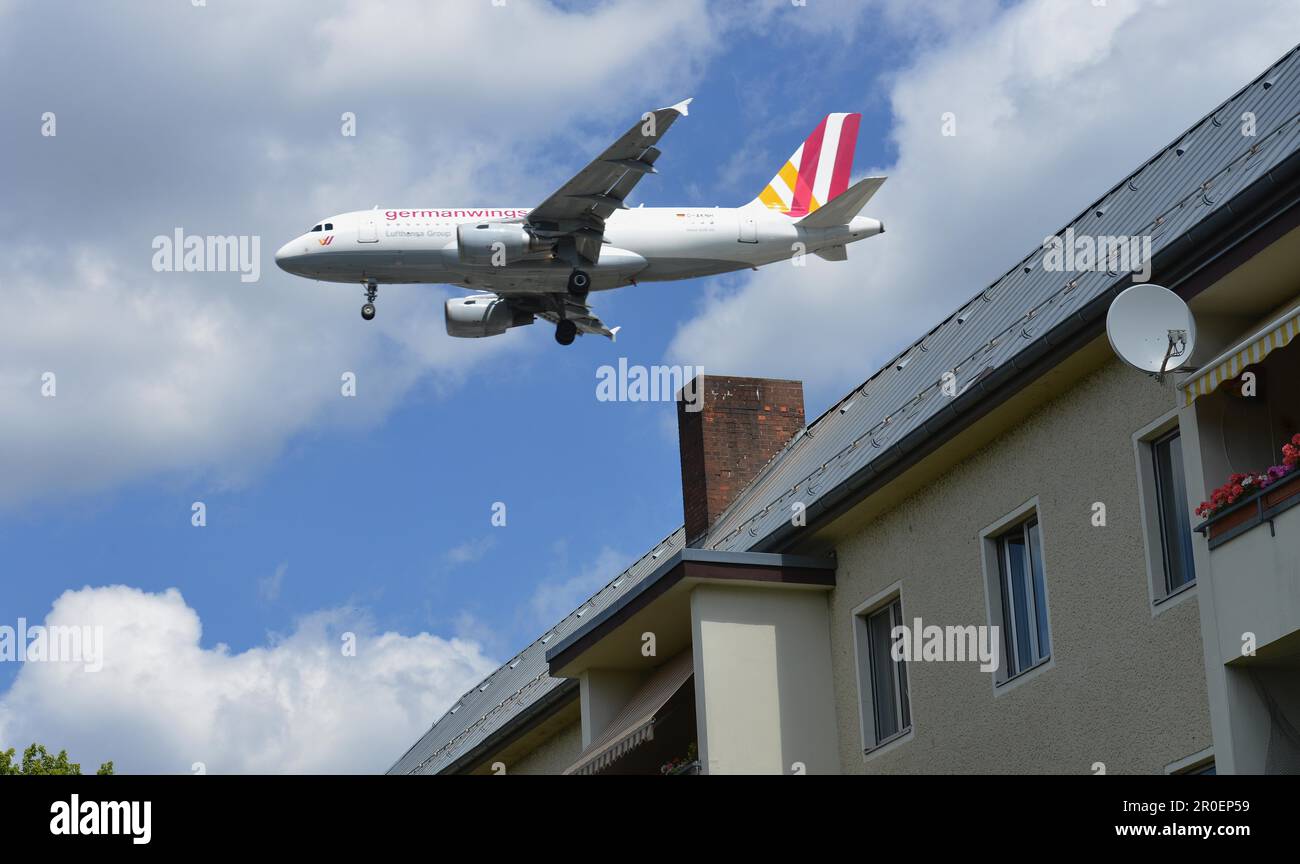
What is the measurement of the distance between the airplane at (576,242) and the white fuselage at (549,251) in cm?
2

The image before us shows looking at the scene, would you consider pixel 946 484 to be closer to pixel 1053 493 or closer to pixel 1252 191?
pixel 1053 493

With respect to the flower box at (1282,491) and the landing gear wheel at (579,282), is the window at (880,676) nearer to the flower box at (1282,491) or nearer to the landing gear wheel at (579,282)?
the flower box at (1282,491)

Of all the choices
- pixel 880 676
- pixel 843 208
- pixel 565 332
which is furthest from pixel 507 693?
pixel 880 676

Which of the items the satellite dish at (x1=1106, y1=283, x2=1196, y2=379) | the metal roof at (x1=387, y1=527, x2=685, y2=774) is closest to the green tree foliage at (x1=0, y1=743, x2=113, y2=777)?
the metal roof at (x1=387, y1=527, x2=685, y2=774)

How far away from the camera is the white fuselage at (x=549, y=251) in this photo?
3650cm

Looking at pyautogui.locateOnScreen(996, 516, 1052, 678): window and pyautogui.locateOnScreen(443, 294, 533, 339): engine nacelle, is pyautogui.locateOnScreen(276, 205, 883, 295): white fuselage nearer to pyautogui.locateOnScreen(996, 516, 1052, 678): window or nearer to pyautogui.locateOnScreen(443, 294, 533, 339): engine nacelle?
pyautogui.locateOnScreen(443, 294, 533, 339): engine nacelle

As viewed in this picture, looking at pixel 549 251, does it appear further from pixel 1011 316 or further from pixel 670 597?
pixel 1011 316

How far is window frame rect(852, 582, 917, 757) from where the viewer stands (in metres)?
20.1

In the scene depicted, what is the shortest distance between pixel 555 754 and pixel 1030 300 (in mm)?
11825

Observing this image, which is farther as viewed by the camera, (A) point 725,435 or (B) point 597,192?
(B) point 597,192

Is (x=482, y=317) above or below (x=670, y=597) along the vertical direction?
above

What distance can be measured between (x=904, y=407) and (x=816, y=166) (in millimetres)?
20145

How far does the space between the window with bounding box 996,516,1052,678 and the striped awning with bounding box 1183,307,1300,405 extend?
308 centimetres

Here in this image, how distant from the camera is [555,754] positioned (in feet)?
92.8
